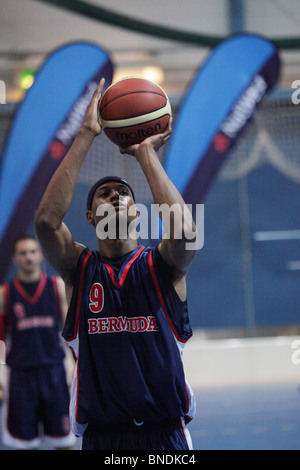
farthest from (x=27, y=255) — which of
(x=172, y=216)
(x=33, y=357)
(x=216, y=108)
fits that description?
(x=216, y=108)

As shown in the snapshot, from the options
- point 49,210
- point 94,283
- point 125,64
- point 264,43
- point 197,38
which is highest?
point 125,64

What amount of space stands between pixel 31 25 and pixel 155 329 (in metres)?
7.81

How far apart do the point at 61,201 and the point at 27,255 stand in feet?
9.24

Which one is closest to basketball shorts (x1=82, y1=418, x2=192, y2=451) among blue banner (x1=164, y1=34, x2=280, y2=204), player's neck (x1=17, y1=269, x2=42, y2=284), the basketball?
the basketball

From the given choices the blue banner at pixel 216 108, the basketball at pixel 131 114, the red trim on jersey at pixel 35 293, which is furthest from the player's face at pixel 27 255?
the blue banner at pixel 216 108

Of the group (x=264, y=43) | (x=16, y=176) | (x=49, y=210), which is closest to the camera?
(x=49, y=210)

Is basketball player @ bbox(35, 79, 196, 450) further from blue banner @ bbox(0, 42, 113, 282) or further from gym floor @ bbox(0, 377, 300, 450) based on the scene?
blue banner @ bbox(0, 42, 113, 282)

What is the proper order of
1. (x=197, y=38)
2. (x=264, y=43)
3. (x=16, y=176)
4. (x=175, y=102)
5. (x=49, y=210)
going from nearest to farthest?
(x=49, y=210) → (x=16, y=176) → (x=264, y=43) → (x=197, y=38) → (x=175, y=102)

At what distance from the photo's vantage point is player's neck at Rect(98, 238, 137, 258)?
2.52 metres

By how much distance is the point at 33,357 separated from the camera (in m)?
4.74

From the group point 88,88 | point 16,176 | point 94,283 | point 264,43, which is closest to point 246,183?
point 264,43

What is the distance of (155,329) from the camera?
7.72ft

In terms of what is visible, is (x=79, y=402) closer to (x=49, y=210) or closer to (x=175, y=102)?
(x=49, y=210)

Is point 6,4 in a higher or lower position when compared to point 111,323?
higher
